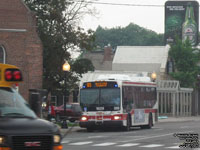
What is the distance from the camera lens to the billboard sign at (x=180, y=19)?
99.9 metres

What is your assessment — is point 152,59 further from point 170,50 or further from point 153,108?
point 153,108

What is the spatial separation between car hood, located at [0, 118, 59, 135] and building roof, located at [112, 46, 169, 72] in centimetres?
6263

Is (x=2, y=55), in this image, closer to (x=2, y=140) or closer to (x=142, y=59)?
(x=2, y=140)

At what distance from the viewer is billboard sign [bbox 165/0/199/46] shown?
99.9 metres

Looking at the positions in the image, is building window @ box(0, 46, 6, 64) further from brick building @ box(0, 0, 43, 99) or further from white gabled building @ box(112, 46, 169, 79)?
white gabled building @ box(112, 46, 169, 79)

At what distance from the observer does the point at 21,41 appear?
44156mm

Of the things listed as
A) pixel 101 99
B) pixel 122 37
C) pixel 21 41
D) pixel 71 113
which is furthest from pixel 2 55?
pixel 122 37

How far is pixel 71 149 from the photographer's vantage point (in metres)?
21.5

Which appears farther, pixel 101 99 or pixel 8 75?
pixel 101 99

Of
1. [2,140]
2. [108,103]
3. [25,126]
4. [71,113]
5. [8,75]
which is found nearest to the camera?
[2,140]

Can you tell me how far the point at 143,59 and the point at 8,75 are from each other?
A: 219 ft

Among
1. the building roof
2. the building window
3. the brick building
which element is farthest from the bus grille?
the building roof

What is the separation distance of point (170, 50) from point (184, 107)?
8.97m

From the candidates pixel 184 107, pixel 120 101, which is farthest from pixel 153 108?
pixel 184 107
